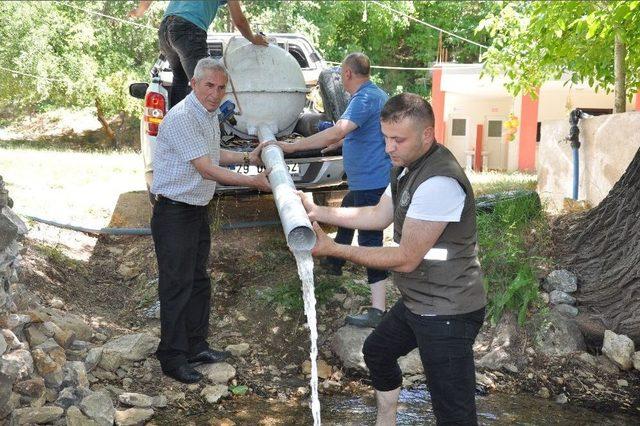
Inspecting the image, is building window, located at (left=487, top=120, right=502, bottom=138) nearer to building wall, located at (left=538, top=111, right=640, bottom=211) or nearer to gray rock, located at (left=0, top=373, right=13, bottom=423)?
building wall, located at (left=538, top=111, right=640, bottom=211)

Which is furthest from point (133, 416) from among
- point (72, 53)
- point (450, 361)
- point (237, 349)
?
point (72, 53)

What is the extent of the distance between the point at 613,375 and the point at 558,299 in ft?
2.61

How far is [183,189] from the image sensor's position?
4.39 m

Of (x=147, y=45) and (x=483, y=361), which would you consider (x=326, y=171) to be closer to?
(x=483, y=361)

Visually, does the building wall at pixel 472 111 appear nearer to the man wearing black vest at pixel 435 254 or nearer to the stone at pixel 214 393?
the stone at pixel 214 393

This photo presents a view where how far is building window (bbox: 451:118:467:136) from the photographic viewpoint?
23.4 metres

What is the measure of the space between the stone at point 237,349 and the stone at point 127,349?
0.50 meters

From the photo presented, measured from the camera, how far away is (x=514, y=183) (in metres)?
11.2

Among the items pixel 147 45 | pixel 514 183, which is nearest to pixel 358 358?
pixel 514 183

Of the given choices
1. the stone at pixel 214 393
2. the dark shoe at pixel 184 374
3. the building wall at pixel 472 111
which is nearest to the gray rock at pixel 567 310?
the stone at pixel 214 393

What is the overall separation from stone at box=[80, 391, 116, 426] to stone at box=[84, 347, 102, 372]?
45cm

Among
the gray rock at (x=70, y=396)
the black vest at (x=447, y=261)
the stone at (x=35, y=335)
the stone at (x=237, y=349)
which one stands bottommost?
the stone at (x=237, y=349)

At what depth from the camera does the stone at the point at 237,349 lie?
16.3 ft

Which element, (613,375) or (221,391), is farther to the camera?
(613,375)
